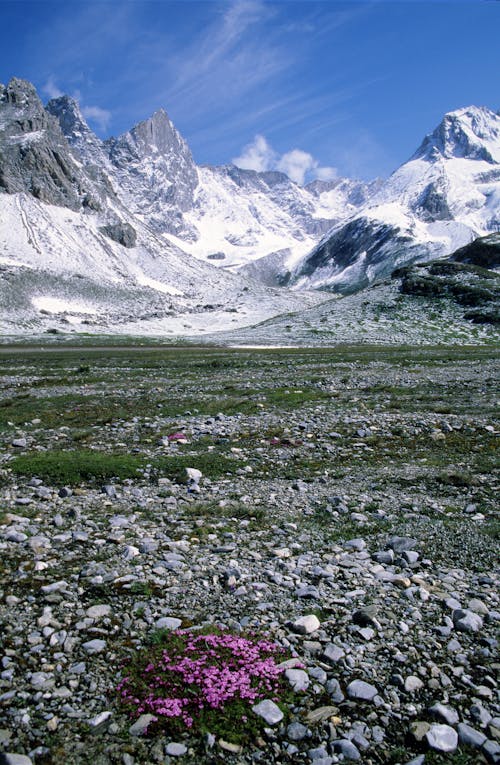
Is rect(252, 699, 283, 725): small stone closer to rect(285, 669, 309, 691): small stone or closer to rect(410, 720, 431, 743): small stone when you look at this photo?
rect(285, 669, 309, 691): small stone

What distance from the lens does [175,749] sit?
196 inches

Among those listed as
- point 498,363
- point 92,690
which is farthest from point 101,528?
point 498,363

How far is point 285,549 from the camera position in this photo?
30.5ft

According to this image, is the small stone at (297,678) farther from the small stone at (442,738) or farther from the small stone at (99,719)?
the small stone at (99,719)

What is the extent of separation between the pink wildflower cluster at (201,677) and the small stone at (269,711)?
0.42 feet

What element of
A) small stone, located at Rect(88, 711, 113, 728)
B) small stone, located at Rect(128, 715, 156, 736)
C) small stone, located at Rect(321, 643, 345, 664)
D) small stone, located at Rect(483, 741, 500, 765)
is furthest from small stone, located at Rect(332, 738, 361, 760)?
small stone, located at Rect(88, 711, 113, 728)

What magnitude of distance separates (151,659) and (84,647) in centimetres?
100

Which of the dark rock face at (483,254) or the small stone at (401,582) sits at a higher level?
the dark rock face at (483,254)

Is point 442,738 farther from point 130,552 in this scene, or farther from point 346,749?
point 130,552

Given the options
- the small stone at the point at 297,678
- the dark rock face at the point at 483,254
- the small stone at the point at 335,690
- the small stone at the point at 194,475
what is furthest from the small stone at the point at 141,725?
the dark rock face at the point at 483,254

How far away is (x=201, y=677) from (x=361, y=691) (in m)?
2.02

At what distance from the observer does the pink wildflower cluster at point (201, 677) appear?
18.2ft

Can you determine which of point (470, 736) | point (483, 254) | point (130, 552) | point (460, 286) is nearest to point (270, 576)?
point (130, 552)

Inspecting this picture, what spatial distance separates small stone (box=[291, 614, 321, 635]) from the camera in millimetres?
6812
